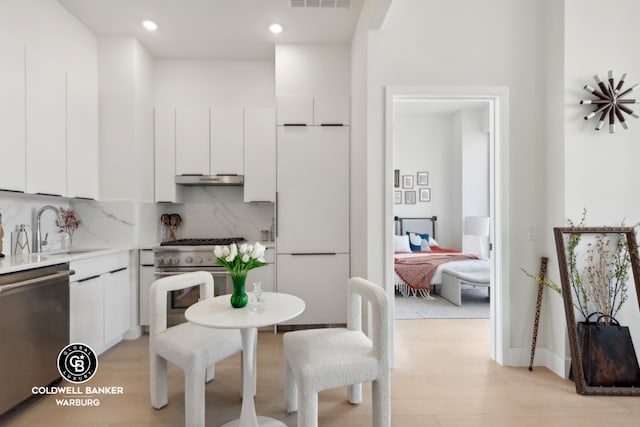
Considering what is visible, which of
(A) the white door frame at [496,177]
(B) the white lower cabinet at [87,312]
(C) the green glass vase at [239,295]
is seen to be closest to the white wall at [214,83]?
(A) the white door frame at [496,177]

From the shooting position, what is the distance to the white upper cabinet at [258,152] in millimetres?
3650

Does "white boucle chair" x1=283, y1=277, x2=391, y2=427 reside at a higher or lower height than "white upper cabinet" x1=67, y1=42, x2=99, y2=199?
lower

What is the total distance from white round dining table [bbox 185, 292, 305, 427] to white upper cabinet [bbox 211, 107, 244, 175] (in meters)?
1.97

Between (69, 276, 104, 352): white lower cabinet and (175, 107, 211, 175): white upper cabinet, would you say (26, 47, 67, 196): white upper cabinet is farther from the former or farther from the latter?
(175, 107, 211, 175): white upper cabinet

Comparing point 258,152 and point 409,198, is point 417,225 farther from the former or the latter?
point 258,152

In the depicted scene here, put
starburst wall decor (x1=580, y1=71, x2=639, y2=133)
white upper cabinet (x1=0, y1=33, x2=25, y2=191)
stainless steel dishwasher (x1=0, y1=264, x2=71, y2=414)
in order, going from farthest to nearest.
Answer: starburst wall decor (x1=580, y1=71, x2=639, y2=133) → white upper cabinet (x1=0, y1=33, x2=25, y2=191) → stainless steel dishwasher (x1=0, y1=264, x2=71, y2=414)

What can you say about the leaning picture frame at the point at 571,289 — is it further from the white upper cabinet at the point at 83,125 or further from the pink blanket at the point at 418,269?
the white upper cabinet at the point at 83,125

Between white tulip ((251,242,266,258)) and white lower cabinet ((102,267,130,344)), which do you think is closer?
white tulip ((251,242,266,258))

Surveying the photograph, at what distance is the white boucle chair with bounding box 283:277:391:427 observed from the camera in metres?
1.62

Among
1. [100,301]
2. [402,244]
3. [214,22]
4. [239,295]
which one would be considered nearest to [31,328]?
[100,301]

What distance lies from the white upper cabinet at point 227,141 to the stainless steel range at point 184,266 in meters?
0.90

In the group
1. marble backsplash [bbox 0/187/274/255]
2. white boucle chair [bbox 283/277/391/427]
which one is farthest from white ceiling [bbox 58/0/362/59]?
white boucle chair [bbox 283/277/391/427]

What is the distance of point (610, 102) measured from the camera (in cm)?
248

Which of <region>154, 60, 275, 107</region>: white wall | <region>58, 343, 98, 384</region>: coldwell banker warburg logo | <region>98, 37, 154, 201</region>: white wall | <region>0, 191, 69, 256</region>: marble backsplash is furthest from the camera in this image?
<region>154, 60, 275, 107</region>: white wall
